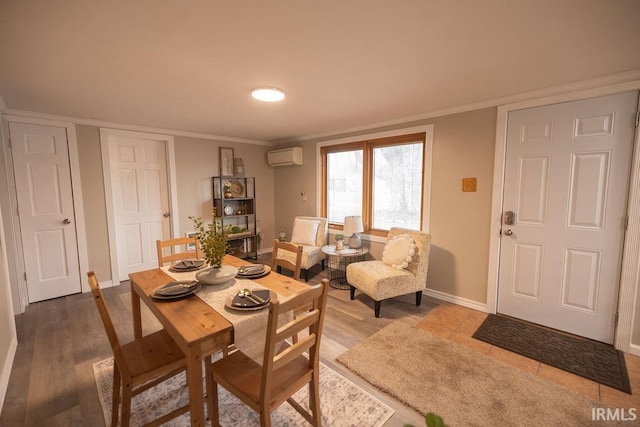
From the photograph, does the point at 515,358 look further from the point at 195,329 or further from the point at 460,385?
the point at 195,329

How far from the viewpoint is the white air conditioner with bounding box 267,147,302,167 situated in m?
4.68

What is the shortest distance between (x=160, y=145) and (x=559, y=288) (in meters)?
5.16

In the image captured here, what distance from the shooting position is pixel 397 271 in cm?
300

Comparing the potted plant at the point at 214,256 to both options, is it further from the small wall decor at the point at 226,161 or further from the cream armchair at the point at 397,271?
the small wall decor at the point at 226,161

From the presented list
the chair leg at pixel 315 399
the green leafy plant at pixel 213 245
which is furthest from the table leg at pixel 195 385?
the green leafy plant at pixel 213 245

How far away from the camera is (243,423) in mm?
1593

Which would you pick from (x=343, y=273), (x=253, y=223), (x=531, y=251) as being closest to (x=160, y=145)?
(x=253, y=223)

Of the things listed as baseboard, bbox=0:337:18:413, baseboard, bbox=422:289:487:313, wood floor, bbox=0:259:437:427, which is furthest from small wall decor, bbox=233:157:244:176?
baseboard, bbox=422:289:487:313

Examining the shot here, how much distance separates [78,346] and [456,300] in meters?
3.77

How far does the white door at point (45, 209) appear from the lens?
309cm

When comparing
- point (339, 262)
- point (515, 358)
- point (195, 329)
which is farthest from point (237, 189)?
point (515, 358)

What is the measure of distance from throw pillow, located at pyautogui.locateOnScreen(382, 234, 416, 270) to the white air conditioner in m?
2.32

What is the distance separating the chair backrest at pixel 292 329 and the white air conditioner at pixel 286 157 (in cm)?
358

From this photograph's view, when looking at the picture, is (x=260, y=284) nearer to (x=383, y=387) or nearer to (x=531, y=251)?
(x=383, y=387)
